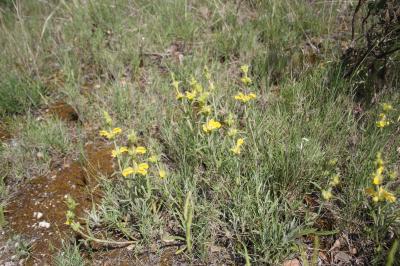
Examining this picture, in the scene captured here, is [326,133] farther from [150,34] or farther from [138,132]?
[150,34]

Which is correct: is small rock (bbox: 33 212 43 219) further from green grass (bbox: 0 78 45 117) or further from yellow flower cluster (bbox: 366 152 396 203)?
yellow flower cluster (bbox: 366 152 396 203)

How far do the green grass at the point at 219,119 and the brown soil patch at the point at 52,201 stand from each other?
0.42 ft

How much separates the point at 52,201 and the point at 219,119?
4.15ft

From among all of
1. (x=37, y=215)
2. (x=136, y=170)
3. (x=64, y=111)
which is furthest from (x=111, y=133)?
(x=64, y=111)

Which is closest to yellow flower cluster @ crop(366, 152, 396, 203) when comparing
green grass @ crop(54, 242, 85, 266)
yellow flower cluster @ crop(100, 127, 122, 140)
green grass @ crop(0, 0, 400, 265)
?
green grass @ crop(0, 0, 400, 265)

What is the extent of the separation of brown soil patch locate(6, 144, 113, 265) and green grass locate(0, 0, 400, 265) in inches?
5.1

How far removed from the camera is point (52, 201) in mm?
2312

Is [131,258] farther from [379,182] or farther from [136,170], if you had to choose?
[379,182]

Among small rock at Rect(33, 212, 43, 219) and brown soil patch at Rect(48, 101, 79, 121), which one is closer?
small rock at Rect(33, 212, 43, 219)

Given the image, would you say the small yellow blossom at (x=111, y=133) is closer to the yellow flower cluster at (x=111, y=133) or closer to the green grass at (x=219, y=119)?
the yellow flower cluster at (x=111, y=133)

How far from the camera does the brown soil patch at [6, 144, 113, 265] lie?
2090mm

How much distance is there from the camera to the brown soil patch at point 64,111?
9.84 ft

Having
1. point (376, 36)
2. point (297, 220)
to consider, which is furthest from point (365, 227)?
point (376, 36)

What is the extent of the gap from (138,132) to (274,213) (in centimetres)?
123
